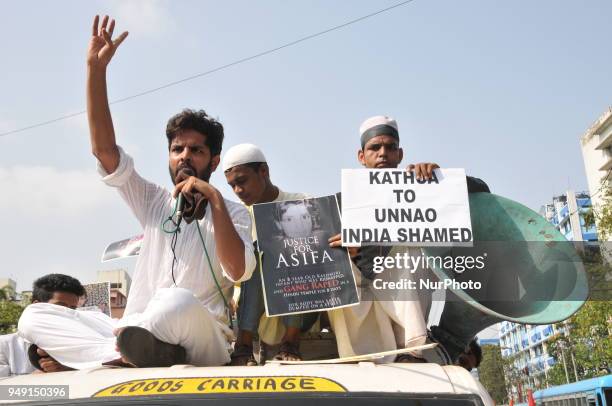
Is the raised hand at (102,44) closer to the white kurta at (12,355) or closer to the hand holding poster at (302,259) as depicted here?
the hand holding poster at (302,259)

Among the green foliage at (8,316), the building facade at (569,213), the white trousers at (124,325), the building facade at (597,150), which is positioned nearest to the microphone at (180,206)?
the white trousers at (124,325)

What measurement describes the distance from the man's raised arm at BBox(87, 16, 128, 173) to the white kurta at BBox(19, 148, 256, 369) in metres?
0.07

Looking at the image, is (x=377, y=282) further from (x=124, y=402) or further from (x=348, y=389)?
(x=124, y=402)

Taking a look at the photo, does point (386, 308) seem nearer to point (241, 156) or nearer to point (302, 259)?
point (302, 259)

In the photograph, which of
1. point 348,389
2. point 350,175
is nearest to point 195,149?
point 350,175

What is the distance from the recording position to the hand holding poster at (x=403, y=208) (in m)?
3.32

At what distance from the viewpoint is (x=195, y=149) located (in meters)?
3.33

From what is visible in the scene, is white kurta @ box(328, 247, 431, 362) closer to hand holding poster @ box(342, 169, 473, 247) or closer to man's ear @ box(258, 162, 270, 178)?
hand holding poster @ box(342, 169, 473, 247)

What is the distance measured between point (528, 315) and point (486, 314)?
209 millimetres

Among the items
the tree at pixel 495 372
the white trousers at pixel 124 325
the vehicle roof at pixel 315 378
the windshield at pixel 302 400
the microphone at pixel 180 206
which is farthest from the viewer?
the tree at pixel 495 372

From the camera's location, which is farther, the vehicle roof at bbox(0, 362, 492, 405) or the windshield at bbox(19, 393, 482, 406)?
the vehicle roof at bbox(0, 362, 492, 405)

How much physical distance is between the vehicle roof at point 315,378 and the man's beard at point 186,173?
108 cm

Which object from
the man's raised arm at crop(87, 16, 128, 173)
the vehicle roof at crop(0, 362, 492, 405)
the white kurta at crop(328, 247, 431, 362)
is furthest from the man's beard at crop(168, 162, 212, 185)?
the vehicle roof at crop(0, 362, 492, 405)

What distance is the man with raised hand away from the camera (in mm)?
2605
